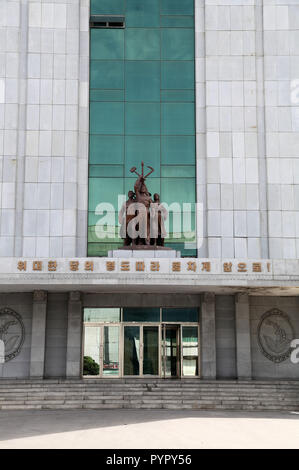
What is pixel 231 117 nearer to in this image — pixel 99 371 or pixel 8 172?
pixel 8 172

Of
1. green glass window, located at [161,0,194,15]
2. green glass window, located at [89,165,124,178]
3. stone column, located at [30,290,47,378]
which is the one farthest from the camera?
green glass window, located at [161,0,194,15]

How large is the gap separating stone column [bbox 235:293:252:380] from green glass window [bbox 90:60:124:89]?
11450mm

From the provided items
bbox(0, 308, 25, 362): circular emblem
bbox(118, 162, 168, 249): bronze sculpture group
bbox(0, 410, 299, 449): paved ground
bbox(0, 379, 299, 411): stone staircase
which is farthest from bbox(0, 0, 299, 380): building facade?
bbox(0, 410, 299, 449): paved ground

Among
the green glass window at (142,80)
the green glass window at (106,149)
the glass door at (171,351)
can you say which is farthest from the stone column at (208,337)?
the green glass window at (142,80)

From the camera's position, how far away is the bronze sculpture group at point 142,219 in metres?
26.5

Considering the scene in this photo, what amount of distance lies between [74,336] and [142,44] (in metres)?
14.0

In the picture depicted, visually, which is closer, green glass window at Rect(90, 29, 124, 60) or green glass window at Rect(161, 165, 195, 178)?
green glass window at Rect(161, 165, 195, 178)

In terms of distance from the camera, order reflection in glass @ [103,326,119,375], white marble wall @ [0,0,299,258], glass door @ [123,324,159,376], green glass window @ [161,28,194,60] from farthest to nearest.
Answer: green glass window @ [161,28,194,60] < white marble wall @ [0,0,299,258] < glass door @ [123,324,159,376] < reflection in glass @ [103,326,119,375]

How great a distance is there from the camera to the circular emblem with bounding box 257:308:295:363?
27.2m

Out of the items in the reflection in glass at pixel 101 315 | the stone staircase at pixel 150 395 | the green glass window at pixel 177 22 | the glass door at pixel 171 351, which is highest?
the green glass window at pixel 177 22

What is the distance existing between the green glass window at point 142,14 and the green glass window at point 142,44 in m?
0.31

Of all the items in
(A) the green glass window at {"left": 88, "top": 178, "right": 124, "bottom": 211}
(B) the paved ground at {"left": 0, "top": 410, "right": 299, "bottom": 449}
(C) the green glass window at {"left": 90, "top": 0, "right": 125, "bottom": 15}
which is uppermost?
(C) the green glass window at {"left": 90, "top": 0, "right": 125, "bottom": 15}

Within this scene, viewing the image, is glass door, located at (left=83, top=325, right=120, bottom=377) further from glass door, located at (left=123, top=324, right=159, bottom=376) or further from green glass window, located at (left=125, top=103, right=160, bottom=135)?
green glass window, located at (left=125, top=103, right=160, bottom=135)

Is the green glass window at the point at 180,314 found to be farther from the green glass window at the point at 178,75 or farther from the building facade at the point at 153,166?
the green glass window at the point at 178,75
